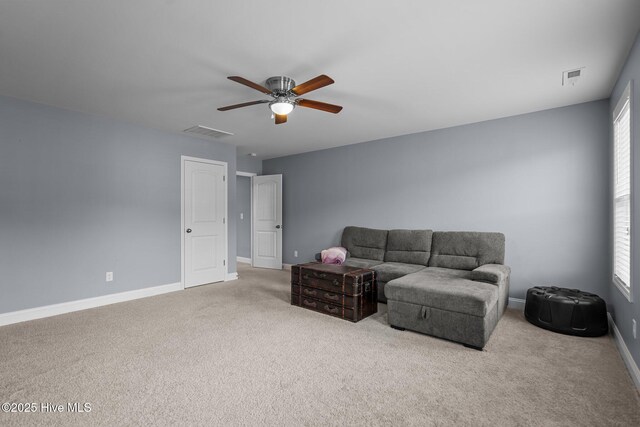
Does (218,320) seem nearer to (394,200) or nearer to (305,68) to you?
(305,68)

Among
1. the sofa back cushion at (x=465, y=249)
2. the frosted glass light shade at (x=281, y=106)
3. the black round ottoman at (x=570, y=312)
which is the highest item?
the frosted glass light shade at (x=281, y=106)

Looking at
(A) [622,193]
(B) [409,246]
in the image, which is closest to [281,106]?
(B) [409,246]

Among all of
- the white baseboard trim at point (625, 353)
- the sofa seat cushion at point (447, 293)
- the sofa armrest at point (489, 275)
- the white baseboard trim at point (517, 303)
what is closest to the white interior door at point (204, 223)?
the sofa seat cushion at point (447, 293)

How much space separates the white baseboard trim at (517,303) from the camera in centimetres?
387

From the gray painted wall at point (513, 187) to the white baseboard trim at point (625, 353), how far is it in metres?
0.55

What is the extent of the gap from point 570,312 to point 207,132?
5076 millimetres

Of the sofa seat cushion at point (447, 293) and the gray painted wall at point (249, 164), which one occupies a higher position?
the gray painted wall at point (249, 164)

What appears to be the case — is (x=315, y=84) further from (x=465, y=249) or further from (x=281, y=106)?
(x=465, y=249)

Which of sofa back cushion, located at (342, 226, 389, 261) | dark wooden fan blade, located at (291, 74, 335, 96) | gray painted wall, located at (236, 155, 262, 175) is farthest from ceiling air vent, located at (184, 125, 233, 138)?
sofa back cushion, located at (342, 226, 389, 261)

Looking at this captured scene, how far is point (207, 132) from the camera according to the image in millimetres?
4754

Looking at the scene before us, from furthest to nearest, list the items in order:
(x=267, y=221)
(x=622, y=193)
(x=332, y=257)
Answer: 1. (x=267, y=221)
2. (x=332, y=257)
3. (x=622, y=193)

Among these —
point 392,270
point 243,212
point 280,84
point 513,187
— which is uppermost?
point 280,84

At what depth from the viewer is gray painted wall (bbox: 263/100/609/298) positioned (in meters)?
3.51

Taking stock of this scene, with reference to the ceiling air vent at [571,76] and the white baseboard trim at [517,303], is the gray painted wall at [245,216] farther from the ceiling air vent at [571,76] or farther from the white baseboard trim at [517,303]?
the ceiling air vent at [571,76]
